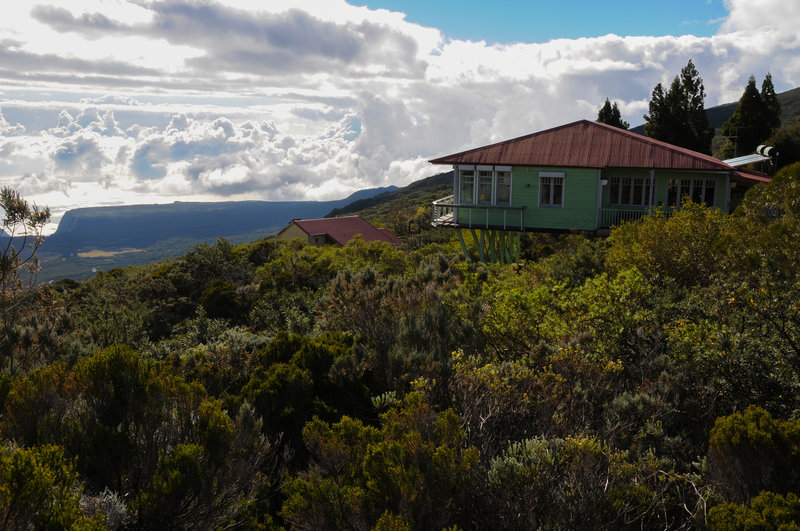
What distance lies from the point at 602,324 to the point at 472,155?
15458mm

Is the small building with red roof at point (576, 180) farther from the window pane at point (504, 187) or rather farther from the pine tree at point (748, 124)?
the pine tree at point (748, 124)

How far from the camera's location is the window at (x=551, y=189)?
74.7ft

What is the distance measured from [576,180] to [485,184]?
12.1 ft

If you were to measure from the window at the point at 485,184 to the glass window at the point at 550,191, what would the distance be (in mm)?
1336

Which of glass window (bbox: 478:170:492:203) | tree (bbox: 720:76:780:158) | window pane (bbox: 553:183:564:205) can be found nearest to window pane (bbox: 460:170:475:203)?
glass window (bbox: 478:170:492:203)

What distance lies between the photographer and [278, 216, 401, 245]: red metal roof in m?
48.9

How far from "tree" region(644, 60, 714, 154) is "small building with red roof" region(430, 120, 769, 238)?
68.7ft

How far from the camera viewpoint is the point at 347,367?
8922 millimetres

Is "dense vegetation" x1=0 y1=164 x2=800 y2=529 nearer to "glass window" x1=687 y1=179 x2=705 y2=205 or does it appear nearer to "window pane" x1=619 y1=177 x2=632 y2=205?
"glass window" x1=687 y1=179 x2=705 y2=205

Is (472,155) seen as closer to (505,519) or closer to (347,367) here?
(347,367)

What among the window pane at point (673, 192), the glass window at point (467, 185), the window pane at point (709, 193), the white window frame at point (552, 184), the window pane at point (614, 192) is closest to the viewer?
the window pane at point (709, 193)

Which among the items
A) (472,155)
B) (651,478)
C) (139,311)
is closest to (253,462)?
(651,478)

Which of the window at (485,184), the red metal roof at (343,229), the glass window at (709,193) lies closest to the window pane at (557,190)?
the window at (485,184)

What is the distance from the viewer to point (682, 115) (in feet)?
141
